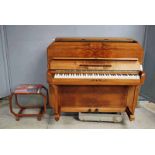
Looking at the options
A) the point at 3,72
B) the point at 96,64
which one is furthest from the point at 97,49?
the point at 3,72

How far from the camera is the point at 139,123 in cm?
257

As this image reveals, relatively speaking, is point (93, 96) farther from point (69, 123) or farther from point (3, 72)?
point (3, 72)

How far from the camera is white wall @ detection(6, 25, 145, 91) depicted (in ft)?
9.50

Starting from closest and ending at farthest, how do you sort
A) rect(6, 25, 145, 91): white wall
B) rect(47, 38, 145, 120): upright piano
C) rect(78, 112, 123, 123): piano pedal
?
rect(47, 38, 145, 120): upright piano < rect(78, 112, 123, 123): piano pedal < rect(6, 25, 145, 91): white wall

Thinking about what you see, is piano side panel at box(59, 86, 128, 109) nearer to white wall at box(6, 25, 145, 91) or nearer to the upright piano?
the upright piano

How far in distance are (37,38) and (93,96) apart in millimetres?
1297

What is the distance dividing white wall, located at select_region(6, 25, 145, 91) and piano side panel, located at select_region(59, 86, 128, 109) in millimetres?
755

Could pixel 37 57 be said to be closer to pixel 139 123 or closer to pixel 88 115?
pixel 88 115

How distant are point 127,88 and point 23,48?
1753 mm

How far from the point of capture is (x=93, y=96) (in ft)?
8.54

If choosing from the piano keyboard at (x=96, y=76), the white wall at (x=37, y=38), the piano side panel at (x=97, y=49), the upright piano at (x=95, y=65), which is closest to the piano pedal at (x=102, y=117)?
the upright piano at (x=95, y=65)

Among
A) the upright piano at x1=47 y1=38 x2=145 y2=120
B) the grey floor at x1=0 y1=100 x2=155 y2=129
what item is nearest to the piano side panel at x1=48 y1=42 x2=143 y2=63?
the upright piano at x1=47 y1=38 x2=145 y2=120
